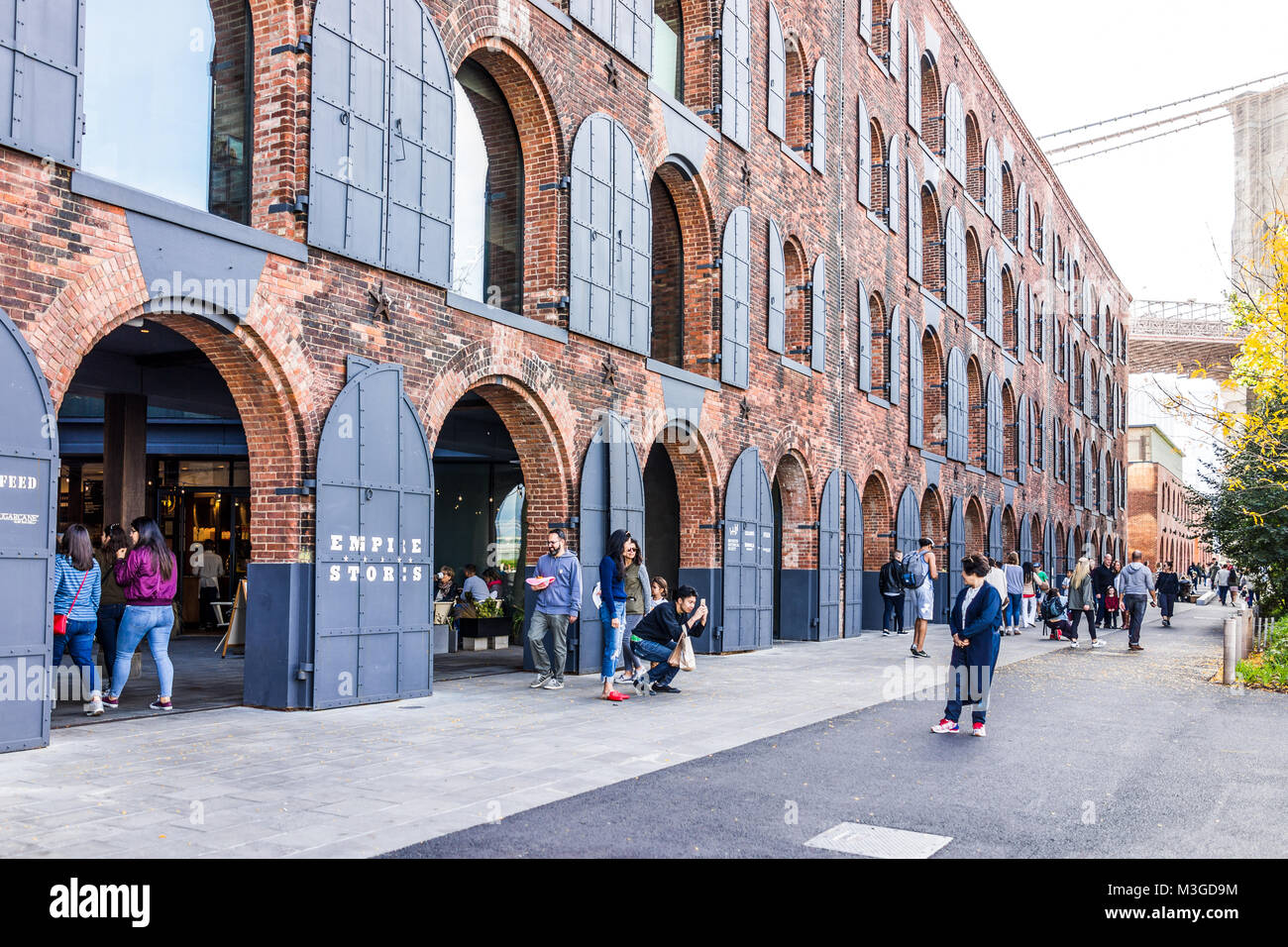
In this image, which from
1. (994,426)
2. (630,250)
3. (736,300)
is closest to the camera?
(630,250)

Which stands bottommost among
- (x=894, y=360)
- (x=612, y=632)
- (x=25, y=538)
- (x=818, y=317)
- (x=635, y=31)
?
(x=612, y=632)

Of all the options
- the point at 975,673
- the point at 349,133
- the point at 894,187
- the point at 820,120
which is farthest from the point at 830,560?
the point at 349,133

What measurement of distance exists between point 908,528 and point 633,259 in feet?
40.6

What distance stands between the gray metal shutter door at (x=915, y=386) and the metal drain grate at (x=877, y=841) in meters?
20.5

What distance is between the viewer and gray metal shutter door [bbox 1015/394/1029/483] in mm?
35406

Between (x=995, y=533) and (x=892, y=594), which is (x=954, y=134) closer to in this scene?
(x=995, y=533)

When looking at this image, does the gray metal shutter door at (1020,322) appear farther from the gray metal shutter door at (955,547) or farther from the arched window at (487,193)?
the arched window at (487,193)

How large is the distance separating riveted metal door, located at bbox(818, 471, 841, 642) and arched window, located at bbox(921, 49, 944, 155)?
1197 centimetres

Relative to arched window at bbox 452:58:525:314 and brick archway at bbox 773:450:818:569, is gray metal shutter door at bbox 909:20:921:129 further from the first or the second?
arched window at bbox 452:58:525:314

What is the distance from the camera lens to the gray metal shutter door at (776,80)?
19.4 metres

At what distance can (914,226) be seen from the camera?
2658 cm

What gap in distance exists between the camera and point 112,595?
10820 millimetres
